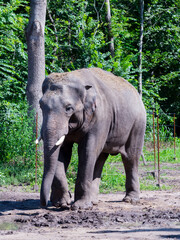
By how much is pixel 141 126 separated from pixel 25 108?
3373 mm

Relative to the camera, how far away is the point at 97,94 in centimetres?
852

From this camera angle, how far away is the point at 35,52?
13016 mm

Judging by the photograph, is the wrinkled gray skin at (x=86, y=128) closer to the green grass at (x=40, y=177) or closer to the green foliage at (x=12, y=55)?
the green grass at (x=40, y=177)

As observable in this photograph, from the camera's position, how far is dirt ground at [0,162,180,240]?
6.38m

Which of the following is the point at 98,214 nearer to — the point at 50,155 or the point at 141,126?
the point at 50,155

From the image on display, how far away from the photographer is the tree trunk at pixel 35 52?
12891 mm

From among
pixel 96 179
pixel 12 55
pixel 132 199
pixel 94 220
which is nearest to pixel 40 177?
pixel 96 179

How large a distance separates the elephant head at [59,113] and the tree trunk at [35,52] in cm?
477

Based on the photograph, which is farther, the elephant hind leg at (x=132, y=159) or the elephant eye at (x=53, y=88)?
the elephant hind leg at (x=132, y=159)

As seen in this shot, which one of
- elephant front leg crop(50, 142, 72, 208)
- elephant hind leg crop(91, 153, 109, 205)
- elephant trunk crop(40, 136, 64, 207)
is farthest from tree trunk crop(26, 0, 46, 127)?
elephant trunk crop(40, 136, 64, 207)

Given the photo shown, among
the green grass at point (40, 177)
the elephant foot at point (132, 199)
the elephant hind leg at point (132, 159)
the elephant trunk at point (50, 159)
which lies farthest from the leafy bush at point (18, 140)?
the elephant trunk at point (50, 159)

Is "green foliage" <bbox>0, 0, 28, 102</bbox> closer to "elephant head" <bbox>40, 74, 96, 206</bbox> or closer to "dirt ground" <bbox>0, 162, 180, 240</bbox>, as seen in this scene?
"dirt ground" <bbox>0, 162, 180, 240</bbox>

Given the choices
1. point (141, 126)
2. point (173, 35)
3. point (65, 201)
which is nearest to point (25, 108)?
point (141, 126)

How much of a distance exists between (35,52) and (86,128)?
531cm
